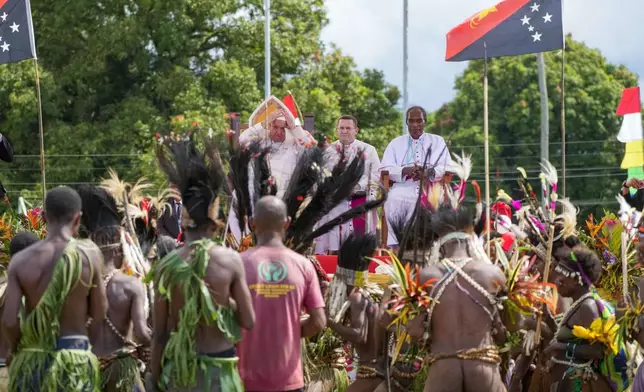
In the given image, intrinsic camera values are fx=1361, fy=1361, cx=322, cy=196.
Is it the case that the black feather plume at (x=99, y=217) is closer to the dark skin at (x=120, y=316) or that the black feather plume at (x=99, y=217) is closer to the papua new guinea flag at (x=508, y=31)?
the dark skin at (x=120, y=316)

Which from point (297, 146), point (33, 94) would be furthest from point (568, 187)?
point (297, 146)

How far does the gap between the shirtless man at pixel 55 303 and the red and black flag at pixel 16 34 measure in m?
7.46

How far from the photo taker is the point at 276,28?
37031 mm

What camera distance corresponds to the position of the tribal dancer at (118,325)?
31.5 feet

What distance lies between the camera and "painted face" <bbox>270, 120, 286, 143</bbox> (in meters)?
14.6

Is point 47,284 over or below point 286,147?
below

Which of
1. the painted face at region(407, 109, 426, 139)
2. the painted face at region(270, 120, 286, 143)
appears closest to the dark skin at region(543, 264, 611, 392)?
the painted face at region(407, 109, 426, 139)

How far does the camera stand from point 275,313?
8.68 metres

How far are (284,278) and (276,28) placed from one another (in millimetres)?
28814

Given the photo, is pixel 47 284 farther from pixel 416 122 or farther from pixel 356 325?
pixel 416 122

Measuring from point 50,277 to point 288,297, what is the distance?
1501mm

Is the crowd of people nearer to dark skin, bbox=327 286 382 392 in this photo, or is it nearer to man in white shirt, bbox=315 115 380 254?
dark skin, bbox=327 286 382 392

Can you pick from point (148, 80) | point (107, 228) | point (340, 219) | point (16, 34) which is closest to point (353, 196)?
point (340, 219)

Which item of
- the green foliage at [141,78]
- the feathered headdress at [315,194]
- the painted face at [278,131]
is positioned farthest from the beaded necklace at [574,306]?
the green foliage at [141,78]
